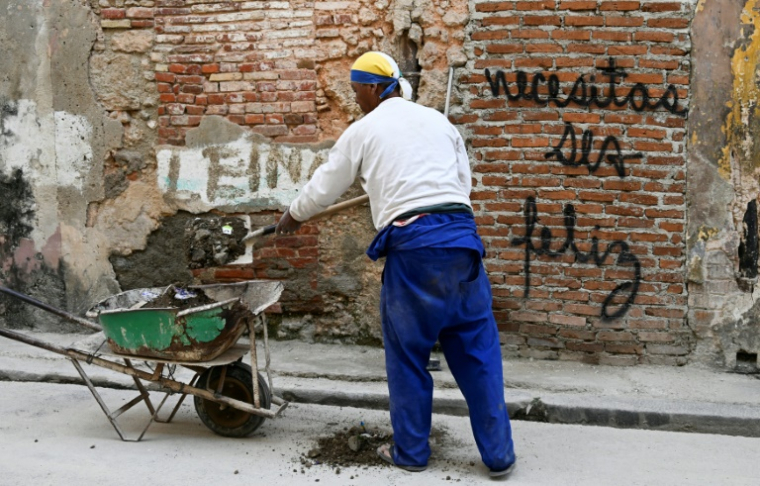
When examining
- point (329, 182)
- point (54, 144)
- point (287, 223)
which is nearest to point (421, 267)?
point (329, 182)

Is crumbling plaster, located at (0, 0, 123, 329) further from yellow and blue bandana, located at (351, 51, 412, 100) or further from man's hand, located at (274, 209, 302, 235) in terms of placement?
yellow and blue bandana, located at (351, 51, 412, 100)

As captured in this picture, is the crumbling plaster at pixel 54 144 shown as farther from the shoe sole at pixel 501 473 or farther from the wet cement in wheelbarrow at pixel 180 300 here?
the shoe sole at pixel 501 473

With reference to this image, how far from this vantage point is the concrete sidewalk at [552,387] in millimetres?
4934

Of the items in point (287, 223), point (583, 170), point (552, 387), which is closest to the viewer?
point (287, 223)

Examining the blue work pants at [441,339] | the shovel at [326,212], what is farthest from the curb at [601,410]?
the shovel at [326,212]

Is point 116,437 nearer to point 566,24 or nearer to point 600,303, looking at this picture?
point 600,303

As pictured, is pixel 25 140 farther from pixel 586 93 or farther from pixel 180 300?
pixel 586 93

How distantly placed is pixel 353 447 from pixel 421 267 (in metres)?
1.12

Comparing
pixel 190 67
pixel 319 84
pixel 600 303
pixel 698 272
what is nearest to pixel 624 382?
pixel 600 303

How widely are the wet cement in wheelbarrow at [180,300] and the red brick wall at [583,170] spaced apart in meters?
2.07

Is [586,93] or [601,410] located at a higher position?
[586,93]

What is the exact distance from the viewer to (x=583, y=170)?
5.75 m

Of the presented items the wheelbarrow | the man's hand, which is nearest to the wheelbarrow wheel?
the wheelbarrow

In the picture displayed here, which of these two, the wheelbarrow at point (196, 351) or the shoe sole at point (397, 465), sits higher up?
the wheelbarrow at point (196, 351)
